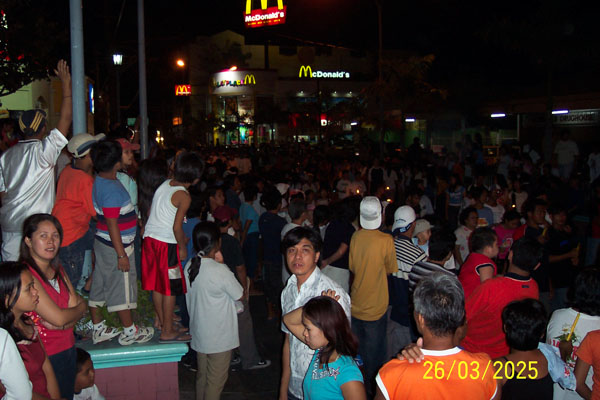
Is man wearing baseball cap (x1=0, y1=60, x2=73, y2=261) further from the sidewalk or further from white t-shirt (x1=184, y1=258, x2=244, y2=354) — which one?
→ the sidewalk

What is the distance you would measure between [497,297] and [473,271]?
2.34 ft

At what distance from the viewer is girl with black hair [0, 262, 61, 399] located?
126 inches

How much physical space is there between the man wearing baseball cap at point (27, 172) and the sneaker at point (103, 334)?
41.9 inches

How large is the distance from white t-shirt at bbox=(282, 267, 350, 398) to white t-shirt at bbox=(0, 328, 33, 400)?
5.97ft

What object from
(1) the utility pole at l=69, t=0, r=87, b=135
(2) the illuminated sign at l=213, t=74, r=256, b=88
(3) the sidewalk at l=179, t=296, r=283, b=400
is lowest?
(3) the sidewalk at l=179, t=296, r=283, b=400

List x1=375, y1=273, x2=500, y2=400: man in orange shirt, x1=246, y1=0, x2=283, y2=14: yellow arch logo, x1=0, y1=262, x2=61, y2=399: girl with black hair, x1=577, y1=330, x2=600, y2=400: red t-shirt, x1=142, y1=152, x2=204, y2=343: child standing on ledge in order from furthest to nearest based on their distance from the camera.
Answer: x1=246, y1=0, x2=283, y2=14: yellow arch logo → x1=142, y1=152, x2=204, y2=343: child standing on ledge → x1=577, y1=330, x2=600, y2=400: red t-shirt → x1=0, y1=262, x2=61, y2=399: girl with black hair → x1=375, y1=273, x2=500, y2=400: man in orange shirt

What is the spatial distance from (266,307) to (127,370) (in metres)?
4.23

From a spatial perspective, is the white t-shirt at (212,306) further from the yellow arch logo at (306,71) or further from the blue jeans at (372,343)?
the yellow arch logo at (306,71)

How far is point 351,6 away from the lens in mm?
50844

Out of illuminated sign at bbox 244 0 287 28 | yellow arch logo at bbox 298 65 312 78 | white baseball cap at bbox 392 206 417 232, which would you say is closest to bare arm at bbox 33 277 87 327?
white baseball cap at bbox 392 206 417 232

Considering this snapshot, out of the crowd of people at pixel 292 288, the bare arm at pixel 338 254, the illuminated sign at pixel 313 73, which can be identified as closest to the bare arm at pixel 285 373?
the crowd of people at pixel 292 288

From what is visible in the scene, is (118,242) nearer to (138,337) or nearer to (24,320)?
(138,337)

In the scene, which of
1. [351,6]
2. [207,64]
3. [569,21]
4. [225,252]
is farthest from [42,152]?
[351,6]

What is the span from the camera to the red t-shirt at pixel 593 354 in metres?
3.85
